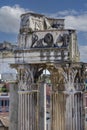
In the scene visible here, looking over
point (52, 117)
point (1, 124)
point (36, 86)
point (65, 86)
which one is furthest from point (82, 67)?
point (1, 124)

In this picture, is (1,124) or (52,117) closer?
(52,117)

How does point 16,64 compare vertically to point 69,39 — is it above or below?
below

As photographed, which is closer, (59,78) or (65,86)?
(65,86)

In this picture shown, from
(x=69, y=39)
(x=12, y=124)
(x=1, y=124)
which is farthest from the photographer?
(x=1, y=124)

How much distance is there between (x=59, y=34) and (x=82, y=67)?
0.98 m

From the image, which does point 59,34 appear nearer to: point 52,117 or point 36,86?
point 36,86

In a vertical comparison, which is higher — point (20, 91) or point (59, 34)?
point (59, 34)

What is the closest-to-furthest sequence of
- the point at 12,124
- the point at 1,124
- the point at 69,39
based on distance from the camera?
the point at 69,39 < the point at 12,124 < the point at 1,124

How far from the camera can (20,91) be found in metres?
9.32

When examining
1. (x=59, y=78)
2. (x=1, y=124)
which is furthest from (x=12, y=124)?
(x=1, y=124)

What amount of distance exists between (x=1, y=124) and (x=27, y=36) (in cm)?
868

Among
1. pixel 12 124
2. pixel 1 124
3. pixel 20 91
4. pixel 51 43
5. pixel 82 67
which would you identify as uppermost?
pixel 51 43

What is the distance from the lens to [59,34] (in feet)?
29.3

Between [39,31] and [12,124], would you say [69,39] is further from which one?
[12,124]
